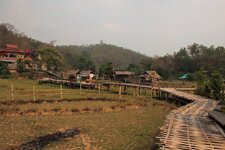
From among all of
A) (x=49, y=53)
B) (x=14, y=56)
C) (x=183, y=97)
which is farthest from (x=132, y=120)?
(x=14, y=56)

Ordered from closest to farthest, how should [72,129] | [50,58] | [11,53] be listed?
[72,129] < [50,58] < [11,53]

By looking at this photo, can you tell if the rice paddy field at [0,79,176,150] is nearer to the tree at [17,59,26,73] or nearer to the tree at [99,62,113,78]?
the tree at [17,59,26,73]

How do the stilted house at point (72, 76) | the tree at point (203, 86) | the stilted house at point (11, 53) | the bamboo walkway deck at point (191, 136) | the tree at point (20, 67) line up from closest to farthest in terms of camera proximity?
the bamboo walkway deck at point (191, 136)
the tree at point (203, 86)
the stilted house at point (72, 76)
the tree at point (20, 67)
the stilted house at point (11, 53)

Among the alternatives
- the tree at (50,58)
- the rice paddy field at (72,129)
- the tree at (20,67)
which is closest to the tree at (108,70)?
the tree at (50,58)

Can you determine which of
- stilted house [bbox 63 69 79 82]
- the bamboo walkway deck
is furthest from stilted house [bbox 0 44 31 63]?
the bamboo walkway deck

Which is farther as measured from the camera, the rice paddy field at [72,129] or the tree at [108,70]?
the tree at [108,70]

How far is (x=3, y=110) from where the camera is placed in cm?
2453

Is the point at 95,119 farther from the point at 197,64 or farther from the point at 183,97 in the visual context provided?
the point at 197,64

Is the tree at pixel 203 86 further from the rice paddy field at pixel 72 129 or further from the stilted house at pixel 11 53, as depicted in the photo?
the stilted house at pixel 11 53

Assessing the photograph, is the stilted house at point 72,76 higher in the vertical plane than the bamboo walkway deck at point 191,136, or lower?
higher

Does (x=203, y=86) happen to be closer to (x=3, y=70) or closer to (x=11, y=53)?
(x=3, y=70)

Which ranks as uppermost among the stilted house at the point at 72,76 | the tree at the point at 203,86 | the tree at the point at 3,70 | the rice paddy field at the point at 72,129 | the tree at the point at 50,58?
the tree at the point at 50,58

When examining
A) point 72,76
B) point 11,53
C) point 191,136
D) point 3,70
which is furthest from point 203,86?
point 11,53

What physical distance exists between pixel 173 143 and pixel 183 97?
23066 millimetres
